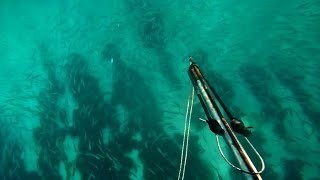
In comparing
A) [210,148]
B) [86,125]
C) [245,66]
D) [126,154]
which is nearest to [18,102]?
[86,125]

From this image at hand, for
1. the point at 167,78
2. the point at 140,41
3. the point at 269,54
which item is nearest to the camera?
the point at 269,54

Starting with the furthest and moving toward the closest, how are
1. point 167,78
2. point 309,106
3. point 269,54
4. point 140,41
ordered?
point 140,41 → point 167,78 → point 269,54 → point 309,106

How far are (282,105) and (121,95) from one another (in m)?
10.2

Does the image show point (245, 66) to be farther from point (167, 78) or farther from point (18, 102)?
point (18, 102)

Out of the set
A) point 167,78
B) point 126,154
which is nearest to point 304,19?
point 167,78

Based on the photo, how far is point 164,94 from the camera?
14852 mm

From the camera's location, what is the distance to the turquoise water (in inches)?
507

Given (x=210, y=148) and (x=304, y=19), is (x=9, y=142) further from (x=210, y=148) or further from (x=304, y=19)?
(x=304, y=19)

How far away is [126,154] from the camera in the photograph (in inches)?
569

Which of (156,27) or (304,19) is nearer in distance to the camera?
(304,19)

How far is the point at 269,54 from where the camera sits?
1401 cm

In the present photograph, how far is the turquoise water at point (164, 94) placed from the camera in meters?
12.9

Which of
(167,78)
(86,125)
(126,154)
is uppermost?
(167,78)

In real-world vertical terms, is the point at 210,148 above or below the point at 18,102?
below
